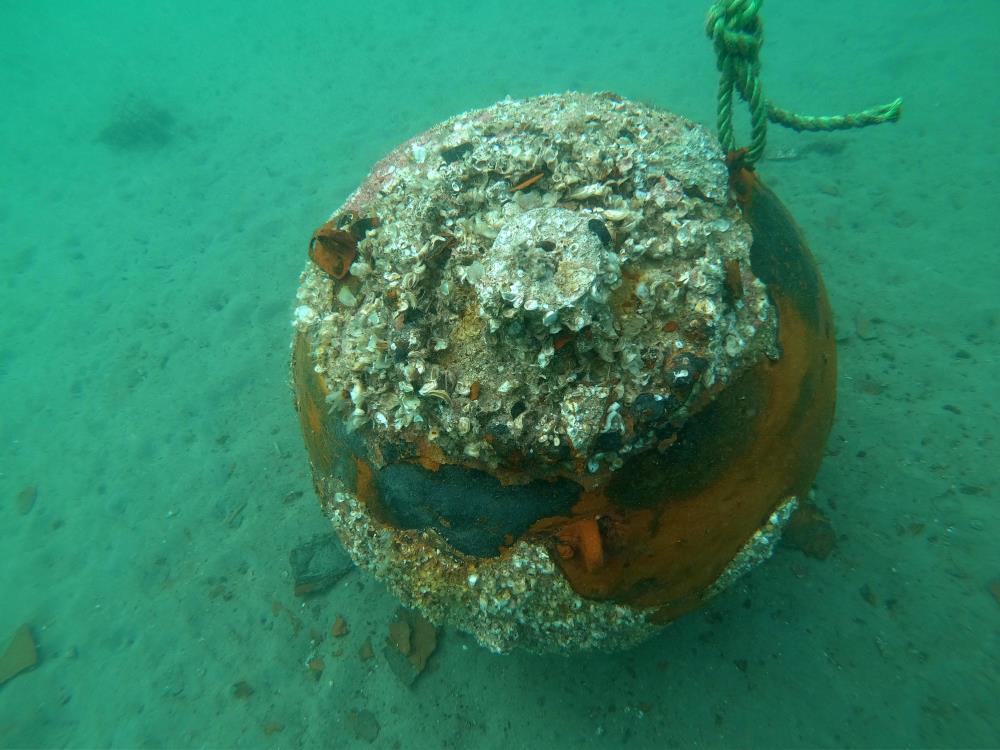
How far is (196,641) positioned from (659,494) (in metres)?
4.12

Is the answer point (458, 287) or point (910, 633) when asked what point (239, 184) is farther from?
point (910, 633)

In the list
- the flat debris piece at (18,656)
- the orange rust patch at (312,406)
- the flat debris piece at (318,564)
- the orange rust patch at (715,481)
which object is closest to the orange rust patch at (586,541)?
the orange rust patch at (715,481)

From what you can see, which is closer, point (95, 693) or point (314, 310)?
point (314, 310)

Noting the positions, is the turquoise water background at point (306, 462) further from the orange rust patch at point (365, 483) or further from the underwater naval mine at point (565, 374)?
the orange rust patch at point (365, 483)

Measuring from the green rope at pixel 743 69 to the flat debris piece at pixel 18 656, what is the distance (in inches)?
259

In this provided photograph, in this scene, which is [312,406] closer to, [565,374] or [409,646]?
[565,374]

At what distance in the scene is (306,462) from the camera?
478 cm

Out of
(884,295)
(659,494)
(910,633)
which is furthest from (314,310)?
(884,295)

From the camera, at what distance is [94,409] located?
20.7ft

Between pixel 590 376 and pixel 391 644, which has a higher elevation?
pixel 590 376

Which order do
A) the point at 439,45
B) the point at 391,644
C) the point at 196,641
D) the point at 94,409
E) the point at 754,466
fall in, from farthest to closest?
the point at 439,45 → the point at 94,409 → the point at 196,641 → the point at 391,644 → the point at 754,466

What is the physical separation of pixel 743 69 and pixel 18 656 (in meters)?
6.91

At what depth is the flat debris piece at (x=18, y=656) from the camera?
458cm

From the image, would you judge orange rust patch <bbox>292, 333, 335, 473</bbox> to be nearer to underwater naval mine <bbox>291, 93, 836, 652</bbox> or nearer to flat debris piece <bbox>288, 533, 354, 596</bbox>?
underwater naval mine <bbox>291, 93, 836, 652</bbox>
